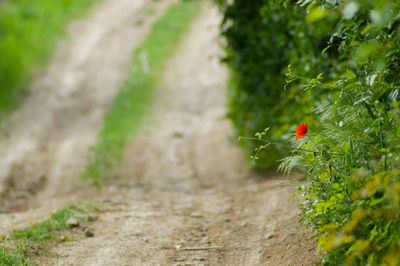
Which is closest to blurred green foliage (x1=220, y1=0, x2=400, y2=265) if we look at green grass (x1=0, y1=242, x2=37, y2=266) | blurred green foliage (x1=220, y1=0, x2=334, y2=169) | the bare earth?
the bare earth

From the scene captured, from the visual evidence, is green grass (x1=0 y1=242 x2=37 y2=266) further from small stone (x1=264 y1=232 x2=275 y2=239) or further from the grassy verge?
small stone (x1=264 y1=232 x2=275 y2=239)

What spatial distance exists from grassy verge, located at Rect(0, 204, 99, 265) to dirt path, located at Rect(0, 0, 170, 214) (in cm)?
238

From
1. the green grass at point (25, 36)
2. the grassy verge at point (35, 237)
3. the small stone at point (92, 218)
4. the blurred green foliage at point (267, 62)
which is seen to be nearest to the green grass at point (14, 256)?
the grassy verge at point (35, 237)

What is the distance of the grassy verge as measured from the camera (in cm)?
408

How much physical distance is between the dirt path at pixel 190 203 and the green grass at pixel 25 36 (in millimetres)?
4316

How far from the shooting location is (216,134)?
35.9 feet

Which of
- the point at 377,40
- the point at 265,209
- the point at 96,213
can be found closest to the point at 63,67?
the point at 96,213

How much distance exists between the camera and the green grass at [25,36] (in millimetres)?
13539

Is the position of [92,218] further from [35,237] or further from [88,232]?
[35,237]

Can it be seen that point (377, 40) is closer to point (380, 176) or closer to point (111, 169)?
point (380, 176)

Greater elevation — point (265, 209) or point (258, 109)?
point (258, 109)

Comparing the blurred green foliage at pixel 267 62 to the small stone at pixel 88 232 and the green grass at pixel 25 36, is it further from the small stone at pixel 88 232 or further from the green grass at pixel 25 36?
the green grass at pixel 25 36

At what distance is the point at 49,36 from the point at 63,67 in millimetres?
1861

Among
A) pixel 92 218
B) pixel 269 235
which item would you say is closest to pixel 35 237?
pixel 92 218
